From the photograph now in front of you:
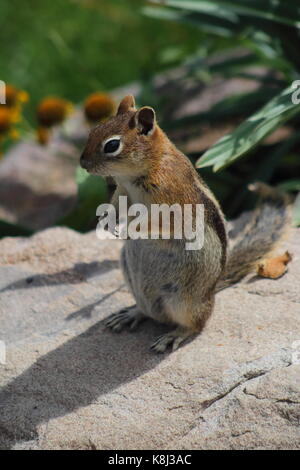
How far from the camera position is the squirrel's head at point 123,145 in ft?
10.1

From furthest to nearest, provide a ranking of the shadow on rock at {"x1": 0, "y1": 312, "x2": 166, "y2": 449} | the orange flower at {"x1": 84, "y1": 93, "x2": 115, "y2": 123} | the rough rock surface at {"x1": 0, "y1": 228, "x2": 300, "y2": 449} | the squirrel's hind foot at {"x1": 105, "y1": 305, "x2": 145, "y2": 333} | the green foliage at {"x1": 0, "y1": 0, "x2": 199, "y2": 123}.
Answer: the green foliage at {"x1": 0, "y1": 0, "x2": 199, "y2": 123} < the orange flower at {"x1": 84, "y1": 93, "x2": 115, "y2": 123} < the squirrel's hind foot at {"x1": 105, "y1": 305, "x2": 145, "y2": 333} < the shadow on rock at {"x1": 0, "y1": 312, "x2": 166, "y2": 449} < the rough rock surface at {"x1": 0, "y1": 228, "x2": 300, "y2": 449}

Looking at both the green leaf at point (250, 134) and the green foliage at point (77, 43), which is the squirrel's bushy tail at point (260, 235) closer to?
the green leaf at point (250, 134)

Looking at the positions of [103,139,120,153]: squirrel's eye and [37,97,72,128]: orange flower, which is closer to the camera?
[103,139,120,153]: squirrel's eye

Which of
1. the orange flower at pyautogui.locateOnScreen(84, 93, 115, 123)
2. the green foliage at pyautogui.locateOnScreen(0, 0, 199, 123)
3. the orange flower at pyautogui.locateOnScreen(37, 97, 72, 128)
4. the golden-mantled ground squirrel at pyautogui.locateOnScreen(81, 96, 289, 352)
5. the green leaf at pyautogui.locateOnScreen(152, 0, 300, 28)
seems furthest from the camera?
the green foliage at pyautogui.locateOnScreen(0, 0, 199, 123)

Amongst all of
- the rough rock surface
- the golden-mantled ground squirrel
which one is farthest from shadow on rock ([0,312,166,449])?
the golden-mantled ground squirrel

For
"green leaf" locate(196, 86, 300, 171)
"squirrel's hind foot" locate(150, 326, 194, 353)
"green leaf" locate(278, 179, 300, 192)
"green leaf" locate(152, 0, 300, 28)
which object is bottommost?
"squirrel's hind foot" locate(150, 326, 194, 353)

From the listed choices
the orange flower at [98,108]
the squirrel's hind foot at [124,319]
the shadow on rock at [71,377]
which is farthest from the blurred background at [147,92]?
the shadow on rock at [71,377]

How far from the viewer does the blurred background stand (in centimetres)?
Answer: 488

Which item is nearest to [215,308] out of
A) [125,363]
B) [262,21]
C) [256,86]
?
[125,363]

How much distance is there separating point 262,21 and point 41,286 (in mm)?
2394

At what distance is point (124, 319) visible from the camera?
11.9 feet

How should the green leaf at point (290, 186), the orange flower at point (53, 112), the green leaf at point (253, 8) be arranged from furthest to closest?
1. the orange flower at point (53, 112)
2. the green leaf at point (253, 8)
3. the green leaf at point (290, 186)

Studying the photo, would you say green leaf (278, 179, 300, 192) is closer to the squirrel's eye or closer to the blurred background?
the blurred background
